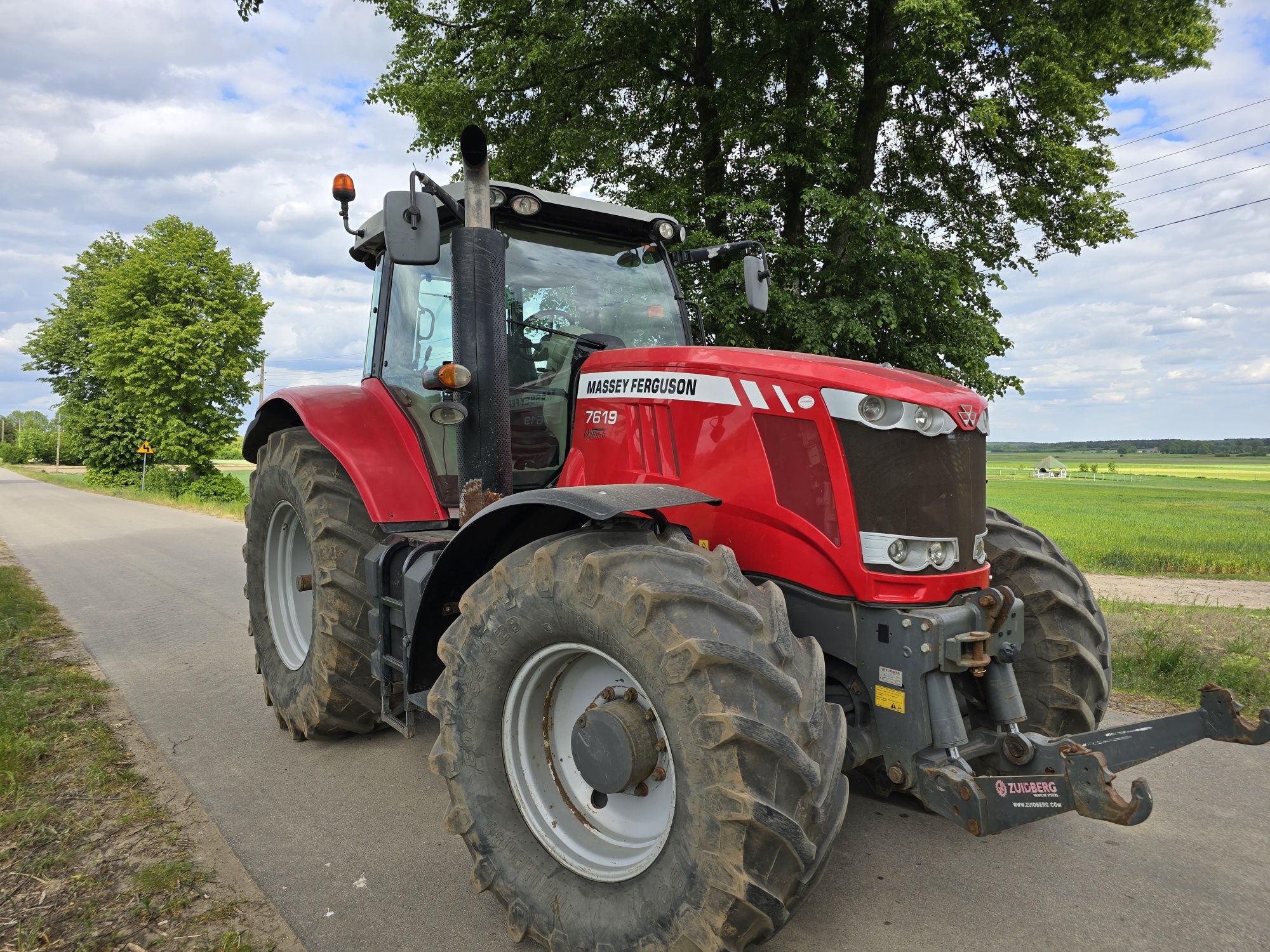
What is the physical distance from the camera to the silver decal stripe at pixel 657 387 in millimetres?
2840

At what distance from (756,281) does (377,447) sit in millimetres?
2028

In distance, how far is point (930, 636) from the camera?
240cm

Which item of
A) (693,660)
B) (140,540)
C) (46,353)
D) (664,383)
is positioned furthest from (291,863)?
(46,353)

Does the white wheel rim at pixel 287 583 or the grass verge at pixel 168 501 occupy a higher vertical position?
the white wheel rim at pixel 287 583

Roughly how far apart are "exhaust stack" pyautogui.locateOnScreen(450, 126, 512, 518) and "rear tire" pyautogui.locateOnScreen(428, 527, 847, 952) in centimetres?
84

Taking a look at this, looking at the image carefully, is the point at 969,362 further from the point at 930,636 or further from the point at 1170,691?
the point at 930,636

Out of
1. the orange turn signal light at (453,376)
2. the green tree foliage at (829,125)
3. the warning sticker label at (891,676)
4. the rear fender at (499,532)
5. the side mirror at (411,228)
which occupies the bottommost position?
the warning sticker label at (891,676)

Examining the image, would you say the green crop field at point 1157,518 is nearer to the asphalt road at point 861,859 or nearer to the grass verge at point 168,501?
the asphalt road at point 861,859

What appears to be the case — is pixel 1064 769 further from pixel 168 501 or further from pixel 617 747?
pixel 168 501

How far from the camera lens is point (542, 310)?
3705 mm

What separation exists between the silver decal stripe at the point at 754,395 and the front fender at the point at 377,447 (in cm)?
174

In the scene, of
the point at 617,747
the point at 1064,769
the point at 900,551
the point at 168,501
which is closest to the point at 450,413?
the point at 617,747

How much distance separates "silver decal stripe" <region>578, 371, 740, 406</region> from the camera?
2.84 meters

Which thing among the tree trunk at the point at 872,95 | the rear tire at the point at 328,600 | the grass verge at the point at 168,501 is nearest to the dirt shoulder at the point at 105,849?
the rear tire at the point at 328,600
